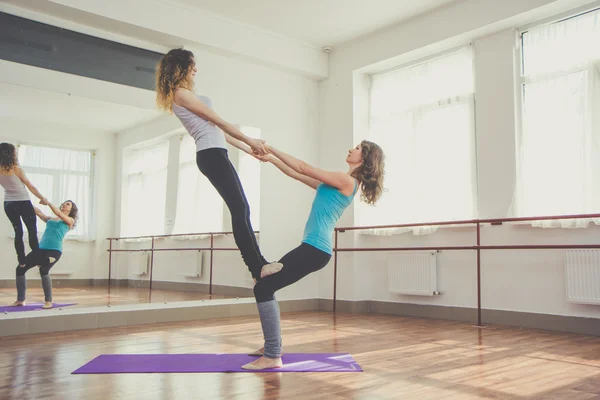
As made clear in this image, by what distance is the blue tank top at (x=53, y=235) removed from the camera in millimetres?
4164

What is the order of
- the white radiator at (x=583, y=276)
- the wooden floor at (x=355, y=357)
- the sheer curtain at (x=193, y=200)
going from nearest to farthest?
the wooden floor at (x=355, y=357) < the white radiator at (x=583, y=276) < the sheer curtain at (x=193, y=200)

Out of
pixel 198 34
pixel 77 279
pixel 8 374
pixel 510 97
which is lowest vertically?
pixel 8 374

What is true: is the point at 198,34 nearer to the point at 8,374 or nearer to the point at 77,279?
the point at 77,279

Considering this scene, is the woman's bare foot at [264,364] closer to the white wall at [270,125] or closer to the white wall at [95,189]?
the white wall at [95,189]

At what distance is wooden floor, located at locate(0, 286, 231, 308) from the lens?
4.06 metres

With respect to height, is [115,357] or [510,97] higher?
[510,97]

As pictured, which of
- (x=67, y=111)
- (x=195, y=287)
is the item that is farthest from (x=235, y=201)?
(x=195, y=287)

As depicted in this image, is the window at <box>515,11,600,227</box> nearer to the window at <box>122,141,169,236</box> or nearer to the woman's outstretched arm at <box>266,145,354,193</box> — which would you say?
the woman's outstretched arm at <box>266,145,354,193</box>

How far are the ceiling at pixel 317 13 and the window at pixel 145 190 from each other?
1.40 meters

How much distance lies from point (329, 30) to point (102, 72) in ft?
7.58

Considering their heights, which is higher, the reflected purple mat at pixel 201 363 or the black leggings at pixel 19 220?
the black leggings at pixel 19 220

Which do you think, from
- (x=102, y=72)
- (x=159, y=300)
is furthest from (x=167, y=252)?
(x=102, y=72)

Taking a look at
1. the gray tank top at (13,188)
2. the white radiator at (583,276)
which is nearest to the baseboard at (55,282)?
the gray tank top at (13,188)

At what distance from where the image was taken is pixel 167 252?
16.6ft
